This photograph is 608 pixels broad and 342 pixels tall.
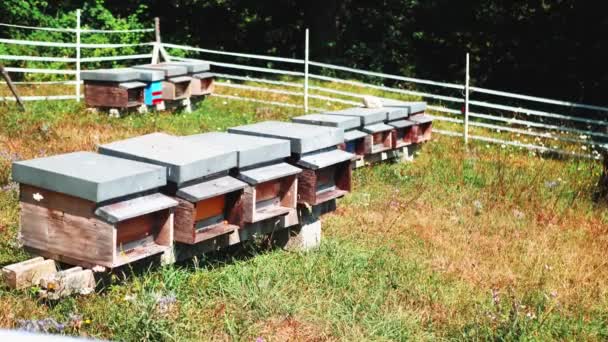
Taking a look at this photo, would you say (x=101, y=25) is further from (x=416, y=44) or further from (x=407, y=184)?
(x=407, y=184)

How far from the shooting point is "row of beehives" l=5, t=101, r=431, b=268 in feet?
15.5

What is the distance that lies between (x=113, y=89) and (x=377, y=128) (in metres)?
4.26

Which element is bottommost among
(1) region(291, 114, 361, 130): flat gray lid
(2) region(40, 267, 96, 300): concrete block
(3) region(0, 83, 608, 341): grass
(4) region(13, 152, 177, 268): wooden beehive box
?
(3) region(0, 83, 608, 341): grass

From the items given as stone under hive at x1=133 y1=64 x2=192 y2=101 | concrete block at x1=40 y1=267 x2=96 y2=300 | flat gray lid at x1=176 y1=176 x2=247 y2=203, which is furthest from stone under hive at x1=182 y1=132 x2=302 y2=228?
stone under hive at x1=133 y1=64 x2=192 y2=101

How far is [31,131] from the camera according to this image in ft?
34.1

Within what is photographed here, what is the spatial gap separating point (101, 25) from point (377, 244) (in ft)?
49.0

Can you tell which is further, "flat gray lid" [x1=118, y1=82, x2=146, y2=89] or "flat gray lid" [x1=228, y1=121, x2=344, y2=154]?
"flat gray lid" [x1=118, y1=82, x2=146, y2=89]

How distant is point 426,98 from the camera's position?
1755 centimetres

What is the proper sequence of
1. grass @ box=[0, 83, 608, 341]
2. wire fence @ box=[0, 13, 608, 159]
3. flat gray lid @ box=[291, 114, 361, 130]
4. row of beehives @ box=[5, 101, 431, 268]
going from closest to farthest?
row of beehives @ box=[5, 101, 431, 268], grass @ box=[0, 83, 608, 341], flat gray lid @ box=[291, 114, 361, 130], wire fence @ box=[0, 13, 608, 159]

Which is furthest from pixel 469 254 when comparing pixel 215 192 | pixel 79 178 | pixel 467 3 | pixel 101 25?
pixel 101 25

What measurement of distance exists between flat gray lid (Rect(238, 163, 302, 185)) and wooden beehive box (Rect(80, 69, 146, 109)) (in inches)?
257

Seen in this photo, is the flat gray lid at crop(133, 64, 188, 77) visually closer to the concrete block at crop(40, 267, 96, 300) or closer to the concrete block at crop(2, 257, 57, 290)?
the concrete block at crop(2, 257, 57, 290)

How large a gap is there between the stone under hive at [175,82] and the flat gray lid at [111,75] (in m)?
0.68

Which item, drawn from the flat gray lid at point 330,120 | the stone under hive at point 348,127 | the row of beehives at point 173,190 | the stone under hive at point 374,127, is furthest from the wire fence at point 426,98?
the row of beehives at point 173,190
